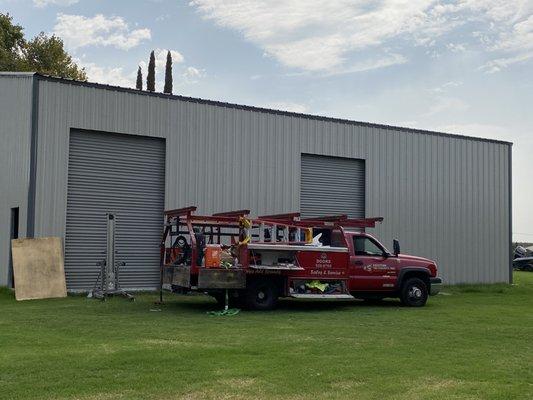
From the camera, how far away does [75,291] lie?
20.4 metres

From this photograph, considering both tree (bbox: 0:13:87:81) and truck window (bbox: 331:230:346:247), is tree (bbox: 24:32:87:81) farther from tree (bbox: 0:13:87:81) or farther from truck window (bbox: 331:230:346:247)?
truck window (bbox: 331:230:346:247)

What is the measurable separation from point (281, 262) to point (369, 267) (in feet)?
8.76

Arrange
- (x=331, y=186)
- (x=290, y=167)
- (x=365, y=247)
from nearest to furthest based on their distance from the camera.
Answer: (x=365, y=247) → (x=290, y=167) → (x=331, y=186)

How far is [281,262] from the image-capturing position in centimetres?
1602

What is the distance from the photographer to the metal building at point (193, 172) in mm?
20469

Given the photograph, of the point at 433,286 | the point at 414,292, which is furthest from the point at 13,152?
the point at 433,286

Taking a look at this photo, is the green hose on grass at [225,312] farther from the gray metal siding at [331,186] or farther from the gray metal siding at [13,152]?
the gray metal siding at [331,186]

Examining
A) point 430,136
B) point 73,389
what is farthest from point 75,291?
point 430,136

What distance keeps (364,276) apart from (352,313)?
A: 1.59m

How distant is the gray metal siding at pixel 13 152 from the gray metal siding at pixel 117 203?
1319 millimetres

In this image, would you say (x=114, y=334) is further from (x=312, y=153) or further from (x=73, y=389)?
(x=312, y=153)

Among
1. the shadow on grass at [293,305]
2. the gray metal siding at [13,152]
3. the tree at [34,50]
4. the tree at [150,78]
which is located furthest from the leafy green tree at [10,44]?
the shadow on grass at [293,305]

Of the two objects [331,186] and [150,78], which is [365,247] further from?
[150,78]

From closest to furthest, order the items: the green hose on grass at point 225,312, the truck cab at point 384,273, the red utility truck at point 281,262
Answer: the green hose on grass at point 225,312, the red utility truck at point 281,262, the truck cab at point 384,273
